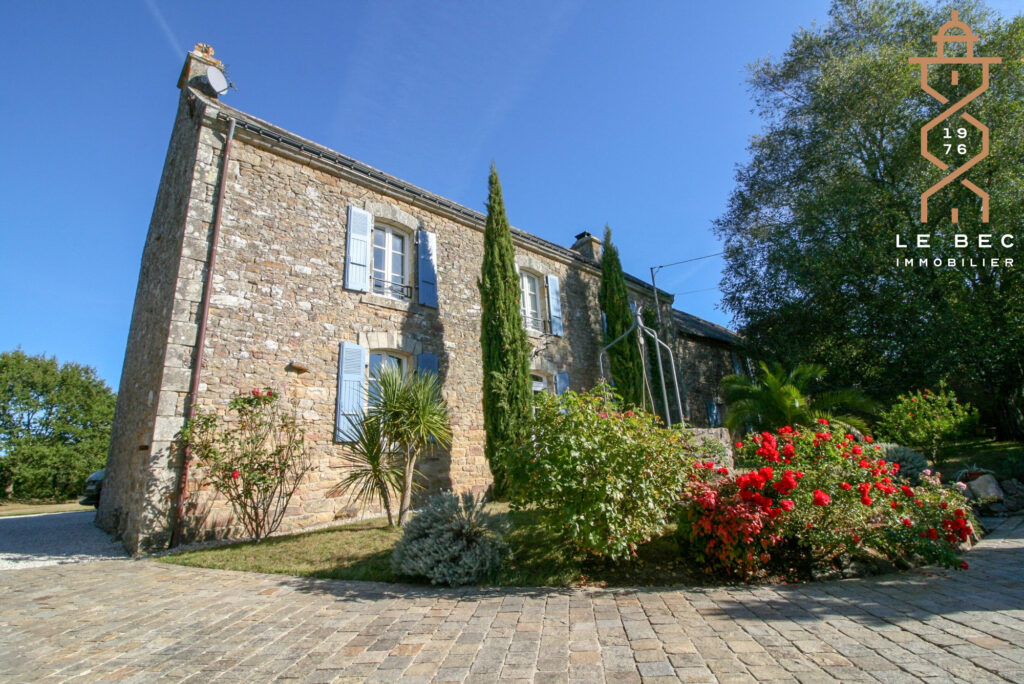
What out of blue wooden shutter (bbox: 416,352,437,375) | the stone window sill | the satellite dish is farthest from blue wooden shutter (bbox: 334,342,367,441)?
the satellite dish

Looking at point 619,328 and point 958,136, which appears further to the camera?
point 619,328

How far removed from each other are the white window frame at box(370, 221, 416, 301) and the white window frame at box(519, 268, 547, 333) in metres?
2.75

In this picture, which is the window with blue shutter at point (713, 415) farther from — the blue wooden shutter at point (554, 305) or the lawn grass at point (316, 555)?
the lawn grass at point (316, 555)

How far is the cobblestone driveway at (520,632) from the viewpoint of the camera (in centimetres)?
232

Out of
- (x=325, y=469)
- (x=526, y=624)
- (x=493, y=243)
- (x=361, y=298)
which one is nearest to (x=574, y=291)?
(x=493, y=243)

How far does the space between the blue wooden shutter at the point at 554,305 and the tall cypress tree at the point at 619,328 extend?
1.47 m

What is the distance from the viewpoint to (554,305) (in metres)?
11.2

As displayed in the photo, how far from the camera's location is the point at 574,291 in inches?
475

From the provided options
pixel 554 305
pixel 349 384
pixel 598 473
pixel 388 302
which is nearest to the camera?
pixel 598 473

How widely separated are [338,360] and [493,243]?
12.1 ft

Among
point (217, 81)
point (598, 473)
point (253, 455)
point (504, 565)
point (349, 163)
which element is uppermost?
point (217, 81)

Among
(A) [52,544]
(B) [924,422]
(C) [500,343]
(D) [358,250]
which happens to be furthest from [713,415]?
(A) [52,544]

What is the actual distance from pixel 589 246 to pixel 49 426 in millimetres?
27675

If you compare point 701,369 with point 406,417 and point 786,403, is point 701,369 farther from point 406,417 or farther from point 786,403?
point 406,417
